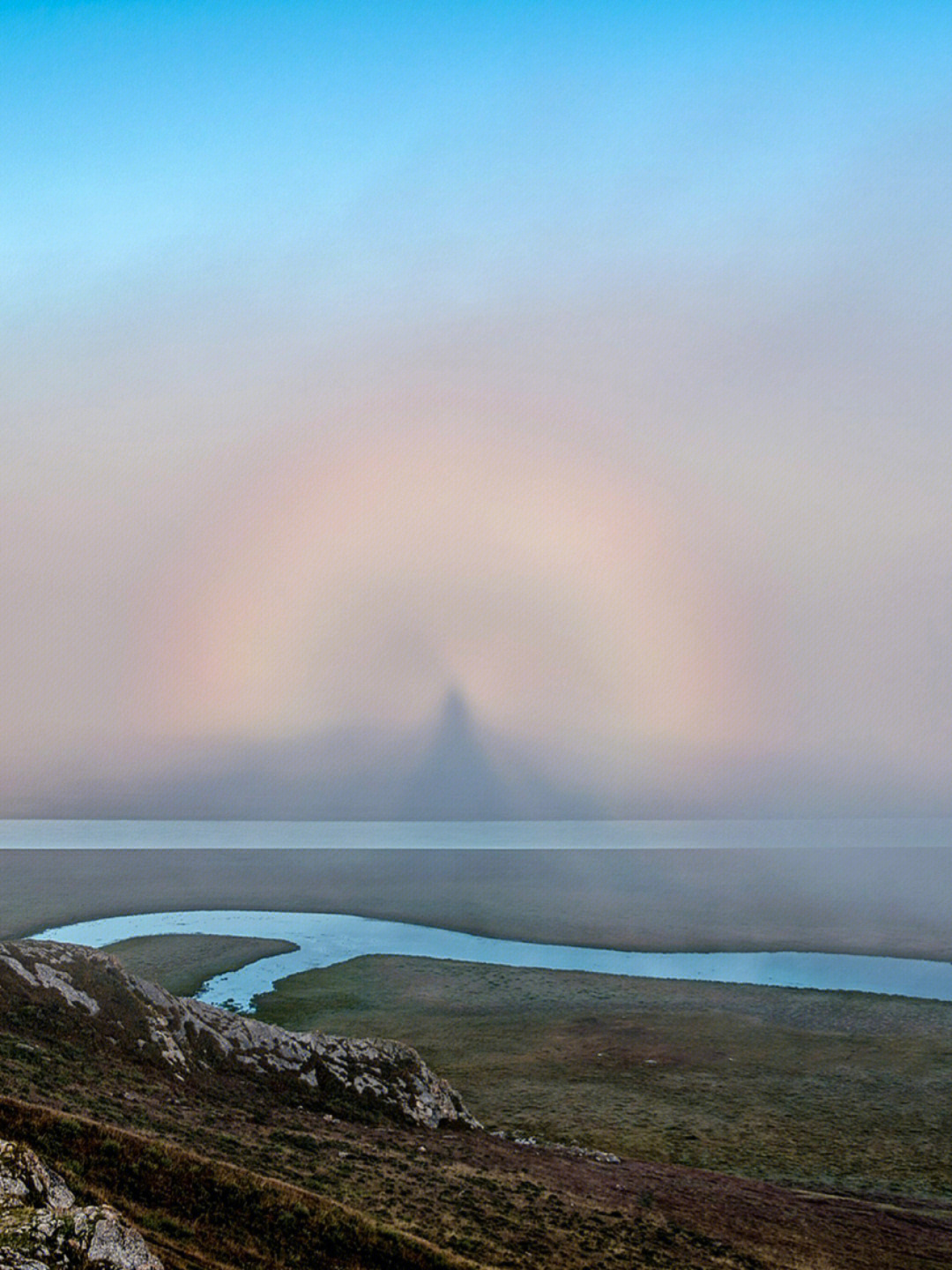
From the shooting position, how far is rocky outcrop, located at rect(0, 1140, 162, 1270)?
13812 mm

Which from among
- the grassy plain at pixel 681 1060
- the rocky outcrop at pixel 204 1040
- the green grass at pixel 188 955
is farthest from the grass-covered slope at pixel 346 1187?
the green grass at pixel 188 955

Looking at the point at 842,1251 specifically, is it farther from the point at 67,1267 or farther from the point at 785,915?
the point at 785,915

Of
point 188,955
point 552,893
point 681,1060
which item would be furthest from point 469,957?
point 552,893

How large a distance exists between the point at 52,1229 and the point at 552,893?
352 ft

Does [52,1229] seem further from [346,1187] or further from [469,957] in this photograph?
[469,957]

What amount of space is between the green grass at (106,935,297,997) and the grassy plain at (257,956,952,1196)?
23.4ft

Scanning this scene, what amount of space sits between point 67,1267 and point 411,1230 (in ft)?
34.6

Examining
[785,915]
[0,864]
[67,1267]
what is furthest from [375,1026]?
[0,864]

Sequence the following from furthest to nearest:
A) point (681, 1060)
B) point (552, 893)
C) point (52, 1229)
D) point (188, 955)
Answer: point (552, 893) → point (188, 955) → point (681, 1060) → point (52, 1229)

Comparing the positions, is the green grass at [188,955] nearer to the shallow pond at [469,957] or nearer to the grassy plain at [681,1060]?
the shallow pond at [469,957]

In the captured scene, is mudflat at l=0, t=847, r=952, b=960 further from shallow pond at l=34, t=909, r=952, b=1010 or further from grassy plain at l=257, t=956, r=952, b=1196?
grassy plain at l=257, t=956, r=952, b=1196

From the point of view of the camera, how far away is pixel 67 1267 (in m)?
13.8

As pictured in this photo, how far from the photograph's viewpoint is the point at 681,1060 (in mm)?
49000

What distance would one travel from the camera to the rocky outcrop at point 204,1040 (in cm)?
3309
